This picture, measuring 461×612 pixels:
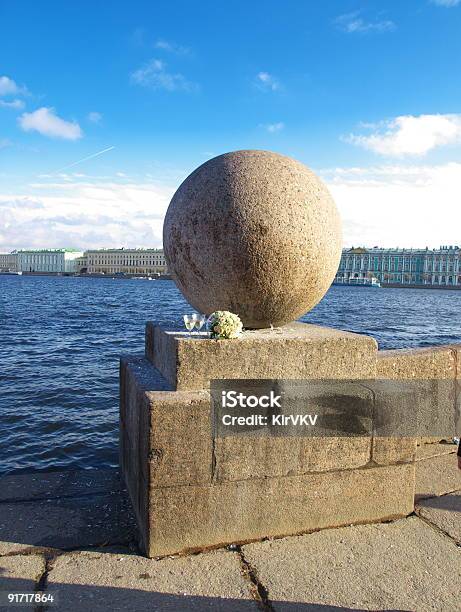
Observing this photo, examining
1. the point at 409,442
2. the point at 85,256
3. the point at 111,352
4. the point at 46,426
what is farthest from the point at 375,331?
the point at 85,256

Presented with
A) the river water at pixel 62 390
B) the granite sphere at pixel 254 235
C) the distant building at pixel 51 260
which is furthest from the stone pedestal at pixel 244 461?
the distant building at pixel 51 260

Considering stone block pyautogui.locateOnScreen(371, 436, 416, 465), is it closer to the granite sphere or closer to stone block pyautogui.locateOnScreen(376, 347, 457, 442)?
stone block pyautogui.locateOnScreen(376, 347, 457, 442)

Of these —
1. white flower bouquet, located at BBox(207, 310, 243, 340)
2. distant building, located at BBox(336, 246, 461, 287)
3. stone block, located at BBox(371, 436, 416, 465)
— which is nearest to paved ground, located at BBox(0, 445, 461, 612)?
stone block, located at BBox(371, 436, 416, 465)

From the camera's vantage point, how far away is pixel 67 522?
3291mm

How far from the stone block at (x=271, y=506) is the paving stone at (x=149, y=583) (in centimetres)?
13

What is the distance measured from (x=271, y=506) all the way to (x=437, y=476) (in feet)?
5.21

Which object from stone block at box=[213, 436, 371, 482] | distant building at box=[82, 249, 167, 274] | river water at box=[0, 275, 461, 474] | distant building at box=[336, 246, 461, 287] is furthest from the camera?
distant building at box=[82, 249, 167, 274]

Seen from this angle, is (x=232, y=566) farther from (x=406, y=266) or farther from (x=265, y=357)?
(x=406, y=266)

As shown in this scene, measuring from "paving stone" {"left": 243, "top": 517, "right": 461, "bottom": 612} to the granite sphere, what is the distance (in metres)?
1.46

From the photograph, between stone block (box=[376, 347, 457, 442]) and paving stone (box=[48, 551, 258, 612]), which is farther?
stone block (box=[376, 347, 457, 442])

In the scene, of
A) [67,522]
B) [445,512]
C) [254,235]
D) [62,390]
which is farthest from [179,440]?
[62,390]

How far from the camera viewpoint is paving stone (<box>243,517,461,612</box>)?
2531 mm

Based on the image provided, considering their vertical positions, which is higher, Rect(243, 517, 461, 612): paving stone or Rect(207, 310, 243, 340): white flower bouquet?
Rect(207, 310, 243, 340): white flower bouquet

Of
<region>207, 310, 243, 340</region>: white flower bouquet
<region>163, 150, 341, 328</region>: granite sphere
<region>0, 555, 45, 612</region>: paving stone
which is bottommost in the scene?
<region>0, 555, 45, 612</region>: paving stone
